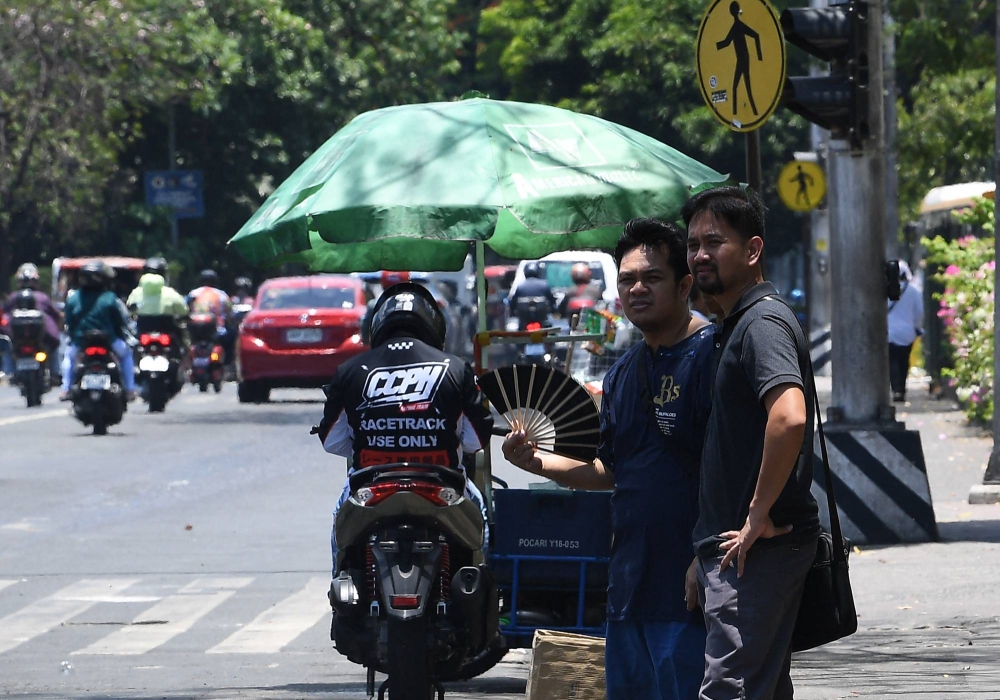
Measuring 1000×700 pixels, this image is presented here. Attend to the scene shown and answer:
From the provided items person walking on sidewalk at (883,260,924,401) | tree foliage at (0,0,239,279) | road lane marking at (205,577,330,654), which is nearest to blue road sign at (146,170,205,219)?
tree foliage at (0,0,239,279)

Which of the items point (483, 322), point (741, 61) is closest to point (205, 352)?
point (483, 322)

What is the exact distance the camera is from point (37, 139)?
3844cm

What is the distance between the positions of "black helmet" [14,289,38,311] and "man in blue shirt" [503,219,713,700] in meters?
21.2

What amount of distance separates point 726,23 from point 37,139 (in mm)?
32068

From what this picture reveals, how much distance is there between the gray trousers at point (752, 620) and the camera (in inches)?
176

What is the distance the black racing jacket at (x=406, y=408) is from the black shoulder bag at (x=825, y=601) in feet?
7.31

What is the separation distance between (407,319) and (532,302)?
65.3 feet

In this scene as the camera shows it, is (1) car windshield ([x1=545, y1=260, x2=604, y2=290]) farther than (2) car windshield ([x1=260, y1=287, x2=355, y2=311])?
Yes

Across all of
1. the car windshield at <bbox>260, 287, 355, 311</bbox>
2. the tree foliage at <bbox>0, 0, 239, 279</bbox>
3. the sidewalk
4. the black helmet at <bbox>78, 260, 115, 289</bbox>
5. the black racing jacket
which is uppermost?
the tree foliage at <bbox>0, 0, 239, 279</bbox>

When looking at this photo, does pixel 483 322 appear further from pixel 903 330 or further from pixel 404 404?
pixel 903 330

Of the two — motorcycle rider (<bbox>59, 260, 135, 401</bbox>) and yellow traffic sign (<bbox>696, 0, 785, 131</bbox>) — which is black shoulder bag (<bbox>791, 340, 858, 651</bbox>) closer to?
yellow traffic sign (<bbox>696, 0, 785, 131</bbox>)

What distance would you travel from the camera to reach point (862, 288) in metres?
11.4

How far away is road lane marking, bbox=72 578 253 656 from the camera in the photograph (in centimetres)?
862

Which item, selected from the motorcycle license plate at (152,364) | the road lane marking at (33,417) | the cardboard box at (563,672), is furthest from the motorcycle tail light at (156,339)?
the cardboard box at (563,672)
